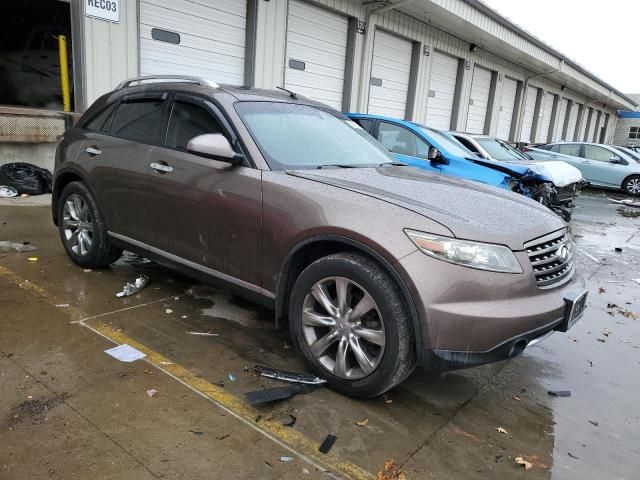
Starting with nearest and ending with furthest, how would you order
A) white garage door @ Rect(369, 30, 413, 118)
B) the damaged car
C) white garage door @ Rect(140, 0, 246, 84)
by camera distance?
1. the damaged car
2. white garage door @ Rect(140, 0, 246, 84)
3. white garage door @ Rect(369, 30, 413, 118)

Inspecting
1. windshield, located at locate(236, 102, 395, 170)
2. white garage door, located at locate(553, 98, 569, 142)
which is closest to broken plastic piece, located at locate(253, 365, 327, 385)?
windshield, located at locate(236, 102, 395, 170)

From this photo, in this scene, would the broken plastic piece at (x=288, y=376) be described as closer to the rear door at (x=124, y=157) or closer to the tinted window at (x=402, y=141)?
the rear door at (x=124, y=157)

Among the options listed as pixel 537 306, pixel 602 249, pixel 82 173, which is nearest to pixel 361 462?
pixel 537 306

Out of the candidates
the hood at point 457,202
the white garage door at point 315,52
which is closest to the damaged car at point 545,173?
the white garage door at point 315,52

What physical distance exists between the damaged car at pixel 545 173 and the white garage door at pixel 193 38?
4773 mm

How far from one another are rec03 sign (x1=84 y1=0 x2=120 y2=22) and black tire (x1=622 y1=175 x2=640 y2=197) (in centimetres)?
1499

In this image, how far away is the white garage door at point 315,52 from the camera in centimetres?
1159

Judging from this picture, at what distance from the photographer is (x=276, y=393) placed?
2896 mm

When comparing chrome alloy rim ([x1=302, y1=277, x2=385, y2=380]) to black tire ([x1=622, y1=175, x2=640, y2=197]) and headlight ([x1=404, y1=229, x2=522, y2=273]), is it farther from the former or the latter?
black tire ([x1=622, y1=175, x2=640, y2=197])

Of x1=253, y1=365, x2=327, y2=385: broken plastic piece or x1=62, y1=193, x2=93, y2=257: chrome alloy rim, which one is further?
x1=62, y1=193, x2=93, y2=257: chrome alloy rim

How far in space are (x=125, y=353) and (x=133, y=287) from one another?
120cm

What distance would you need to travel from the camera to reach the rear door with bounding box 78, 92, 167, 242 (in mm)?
4055

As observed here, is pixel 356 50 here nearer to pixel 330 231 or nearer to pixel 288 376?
pixel 330 231

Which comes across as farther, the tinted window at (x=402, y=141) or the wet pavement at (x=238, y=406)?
the tinted window at (x=402, y=141)
